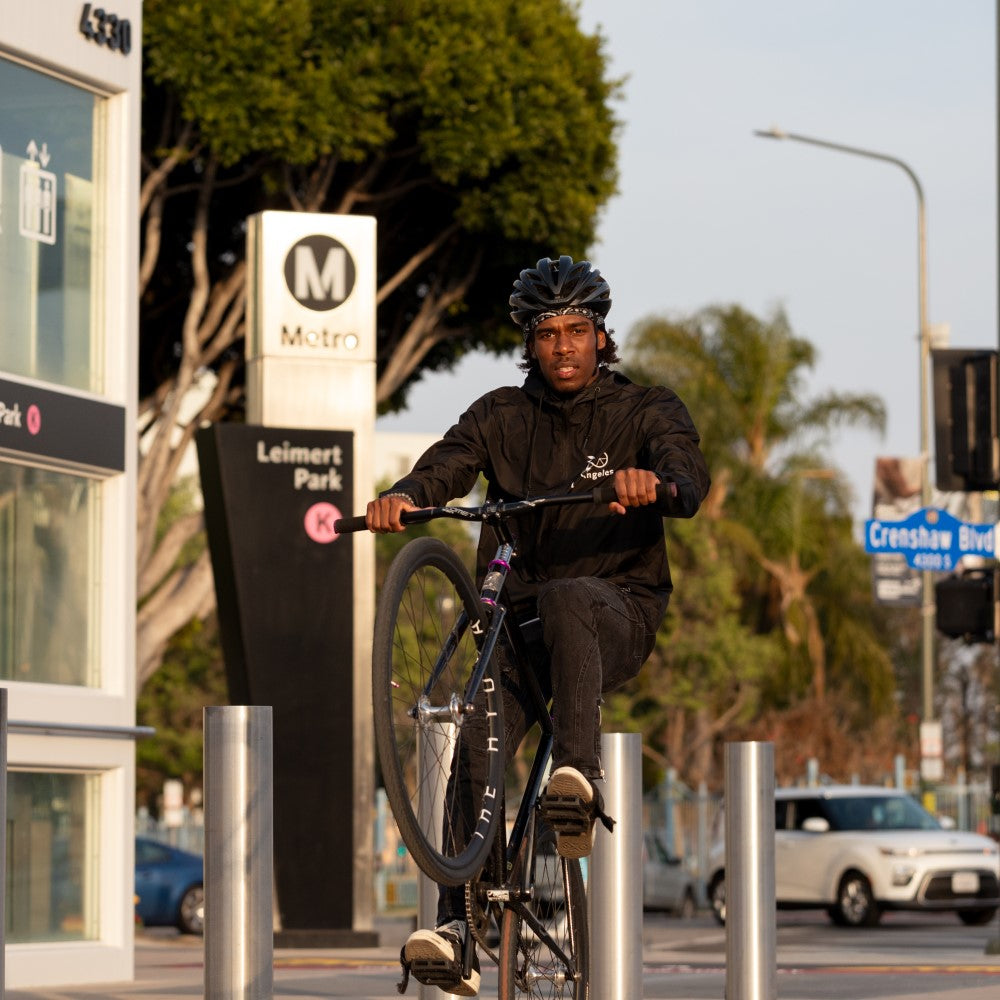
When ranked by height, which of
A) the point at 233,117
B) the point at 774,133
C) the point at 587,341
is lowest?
the point at 587,341

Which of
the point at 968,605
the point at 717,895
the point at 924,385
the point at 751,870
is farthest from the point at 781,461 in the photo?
the point at 751,870

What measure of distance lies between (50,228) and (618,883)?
375 inches

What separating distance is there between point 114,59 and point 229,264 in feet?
37.5

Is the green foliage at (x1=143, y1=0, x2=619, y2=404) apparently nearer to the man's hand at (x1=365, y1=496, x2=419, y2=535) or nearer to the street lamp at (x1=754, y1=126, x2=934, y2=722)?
the street lamp at (x1=754, y1=126, x2=934, y2=722)

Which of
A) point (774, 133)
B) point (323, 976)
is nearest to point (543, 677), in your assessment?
point (323, 976)

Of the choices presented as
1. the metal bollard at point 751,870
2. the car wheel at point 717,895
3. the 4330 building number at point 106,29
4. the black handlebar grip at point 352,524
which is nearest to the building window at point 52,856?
the 4330 building number at point 106,29

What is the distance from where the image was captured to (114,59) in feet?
51.8

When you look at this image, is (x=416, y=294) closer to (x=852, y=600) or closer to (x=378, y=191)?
(x=378, y=191)

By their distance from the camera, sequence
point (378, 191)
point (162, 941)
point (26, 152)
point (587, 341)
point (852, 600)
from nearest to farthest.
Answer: point (587, 341) → point (26, 152) → point (162, 941) → point (378, 191) → point (852, 600)

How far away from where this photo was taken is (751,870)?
23.5 feet

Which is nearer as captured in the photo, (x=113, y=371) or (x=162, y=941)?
(x=113, y=371)

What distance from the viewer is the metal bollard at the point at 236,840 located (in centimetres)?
605

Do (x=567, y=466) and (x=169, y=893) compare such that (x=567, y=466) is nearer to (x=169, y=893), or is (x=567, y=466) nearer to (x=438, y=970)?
(x=438, y=970)

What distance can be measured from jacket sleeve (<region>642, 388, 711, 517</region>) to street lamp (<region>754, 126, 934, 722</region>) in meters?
23.7
